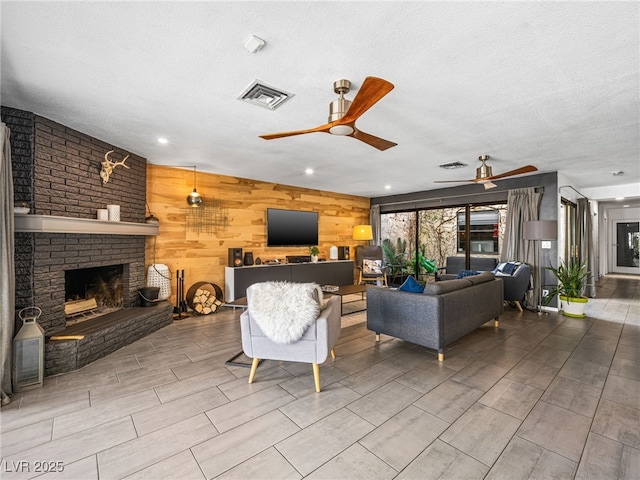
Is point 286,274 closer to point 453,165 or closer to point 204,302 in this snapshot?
point 204,302

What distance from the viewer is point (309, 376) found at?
2.69 m

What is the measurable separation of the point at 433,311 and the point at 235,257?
11.5 feet

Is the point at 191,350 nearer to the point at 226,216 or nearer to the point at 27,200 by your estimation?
the point at 27,200

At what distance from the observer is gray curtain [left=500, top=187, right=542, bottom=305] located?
5195 mm

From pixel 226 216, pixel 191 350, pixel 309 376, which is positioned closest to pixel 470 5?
pixel 309 376

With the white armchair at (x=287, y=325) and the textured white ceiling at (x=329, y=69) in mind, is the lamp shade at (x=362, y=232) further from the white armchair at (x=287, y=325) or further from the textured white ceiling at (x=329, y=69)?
the white armchair at (x=287, y=325)

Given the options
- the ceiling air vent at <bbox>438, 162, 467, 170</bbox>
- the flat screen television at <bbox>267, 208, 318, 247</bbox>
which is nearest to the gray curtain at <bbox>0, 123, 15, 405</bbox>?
the flat screen television at <bbox>267, 208, 318, 247</bbox>

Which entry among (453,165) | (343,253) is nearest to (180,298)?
(343,253)

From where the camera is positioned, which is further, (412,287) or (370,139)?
(412,287)

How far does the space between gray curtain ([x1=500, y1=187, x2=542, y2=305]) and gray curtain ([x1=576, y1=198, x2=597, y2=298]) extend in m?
2.44

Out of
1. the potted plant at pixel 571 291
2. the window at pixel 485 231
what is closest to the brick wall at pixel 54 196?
the window at pixel 485 231

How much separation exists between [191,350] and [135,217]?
83.8 inches

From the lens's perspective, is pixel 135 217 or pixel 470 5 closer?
pixel 470 5

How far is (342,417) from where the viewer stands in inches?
81.3
